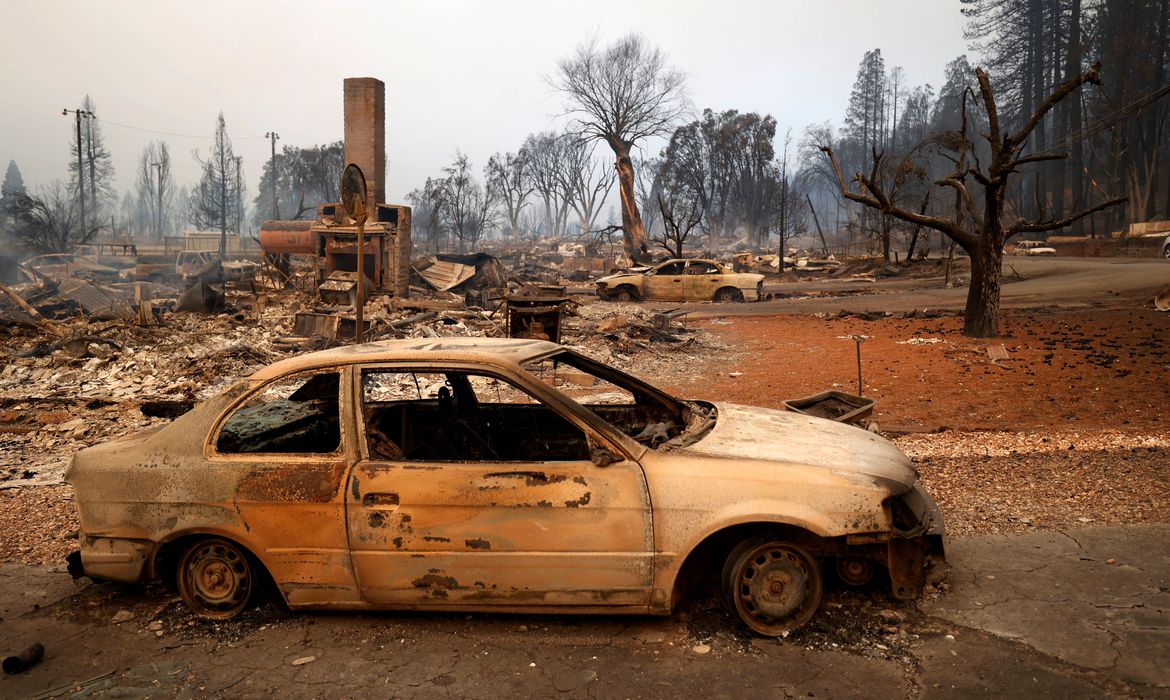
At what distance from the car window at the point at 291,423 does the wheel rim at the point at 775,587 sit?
2.04 meters

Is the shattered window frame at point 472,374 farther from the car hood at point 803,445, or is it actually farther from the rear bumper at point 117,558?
the rear bumper at point 117,558

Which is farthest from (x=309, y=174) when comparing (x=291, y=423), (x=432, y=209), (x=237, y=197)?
(x=291, y=423)

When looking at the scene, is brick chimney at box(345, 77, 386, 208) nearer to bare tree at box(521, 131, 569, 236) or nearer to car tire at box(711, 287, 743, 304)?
car tire at box(711, 287, 743, 304)

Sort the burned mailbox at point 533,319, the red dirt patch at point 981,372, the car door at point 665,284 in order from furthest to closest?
the car door at point 665,284 < the burned mailbox at point 533,319 < the red dirt patch at point 981,372

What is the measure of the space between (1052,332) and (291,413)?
1376 cm

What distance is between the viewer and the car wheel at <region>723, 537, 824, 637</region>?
138 inches

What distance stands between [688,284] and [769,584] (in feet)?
70.1

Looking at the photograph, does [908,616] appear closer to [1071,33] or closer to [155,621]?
[155,621]

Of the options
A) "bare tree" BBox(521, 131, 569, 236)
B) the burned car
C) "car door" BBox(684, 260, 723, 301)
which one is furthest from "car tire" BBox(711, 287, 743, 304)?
"bare tree" BBox(521, 131, 569, 236)

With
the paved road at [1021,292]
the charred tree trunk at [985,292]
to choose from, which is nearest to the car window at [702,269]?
the paved road at [1021,292]

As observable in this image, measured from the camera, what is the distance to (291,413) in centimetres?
438

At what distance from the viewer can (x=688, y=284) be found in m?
24.5

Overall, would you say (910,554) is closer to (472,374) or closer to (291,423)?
(472,374)

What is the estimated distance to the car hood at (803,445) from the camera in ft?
11.7
